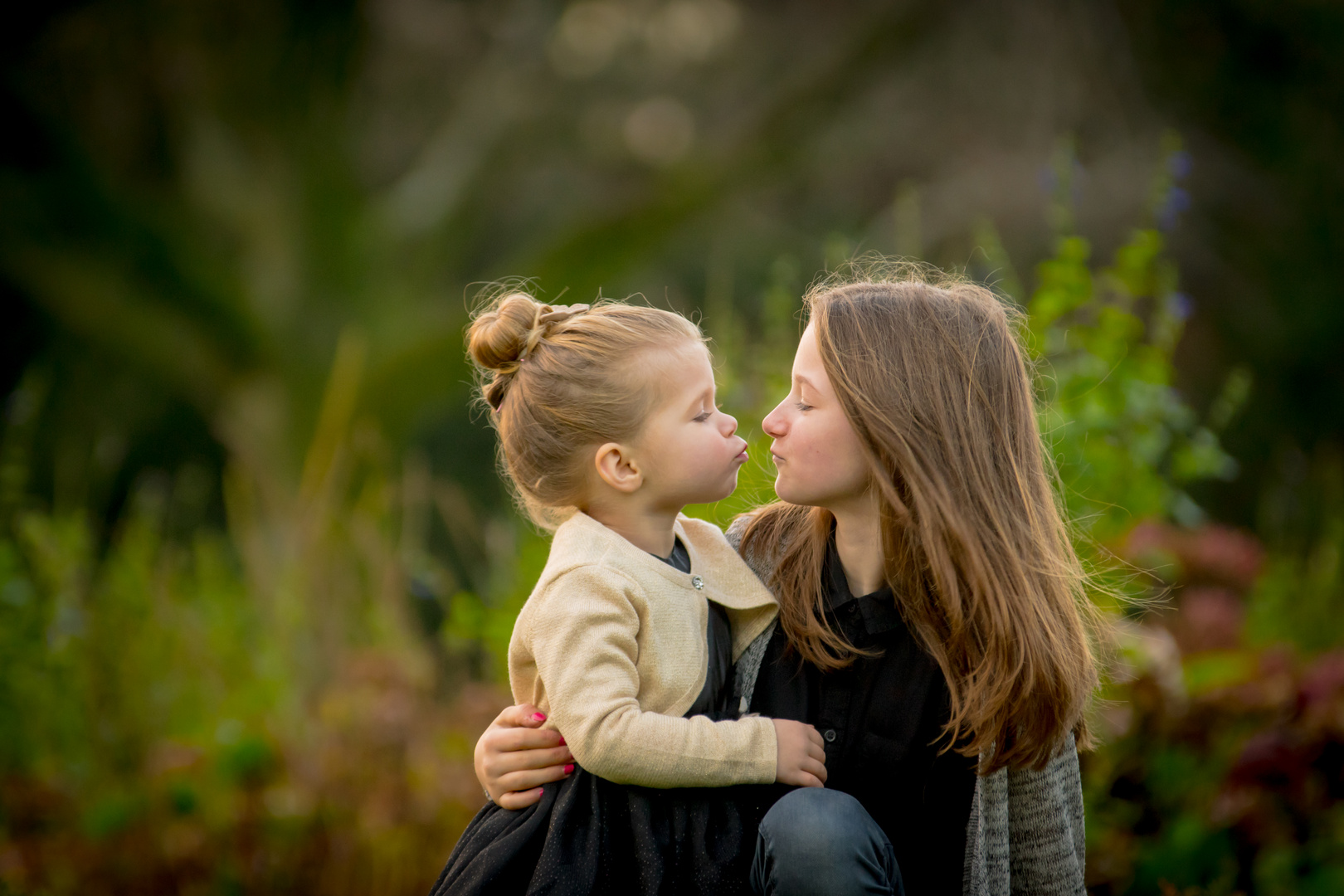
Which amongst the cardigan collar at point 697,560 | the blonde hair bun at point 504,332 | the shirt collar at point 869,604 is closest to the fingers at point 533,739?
the cardigan collar at point 697,560

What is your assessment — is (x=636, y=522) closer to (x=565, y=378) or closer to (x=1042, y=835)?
(x=565, y=378)

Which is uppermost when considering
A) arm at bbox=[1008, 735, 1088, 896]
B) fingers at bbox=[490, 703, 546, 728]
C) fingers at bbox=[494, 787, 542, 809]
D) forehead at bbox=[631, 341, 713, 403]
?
forehead at bbox=[631, 341, 713, 403]

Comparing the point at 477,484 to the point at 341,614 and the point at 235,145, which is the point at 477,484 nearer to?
the point at 235,145

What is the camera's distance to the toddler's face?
6.44ft

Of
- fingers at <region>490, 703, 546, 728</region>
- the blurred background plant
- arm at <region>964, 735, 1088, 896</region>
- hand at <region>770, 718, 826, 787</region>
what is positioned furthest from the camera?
the blurred background plant

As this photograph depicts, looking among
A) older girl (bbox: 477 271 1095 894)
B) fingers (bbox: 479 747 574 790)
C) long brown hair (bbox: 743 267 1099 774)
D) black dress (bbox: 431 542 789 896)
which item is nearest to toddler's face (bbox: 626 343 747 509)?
older girl (bbox: 477 271 1095 894)

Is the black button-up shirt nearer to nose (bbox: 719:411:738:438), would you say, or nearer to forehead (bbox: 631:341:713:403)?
nose (bbox: 719:411:738:438)

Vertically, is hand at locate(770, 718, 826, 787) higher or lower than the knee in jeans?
higher

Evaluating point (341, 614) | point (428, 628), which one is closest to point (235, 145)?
point (428, 628)

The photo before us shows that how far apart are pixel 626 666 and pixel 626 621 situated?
2.9 inches

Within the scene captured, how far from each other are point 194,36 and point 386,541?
5040 mm

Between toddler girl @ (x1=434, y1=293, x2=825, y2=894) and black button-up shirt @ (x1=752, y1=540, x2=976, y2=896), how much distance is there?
105mm

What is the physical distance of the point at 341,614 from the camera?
4.06m

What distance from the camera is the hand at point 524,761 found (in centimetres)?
189
